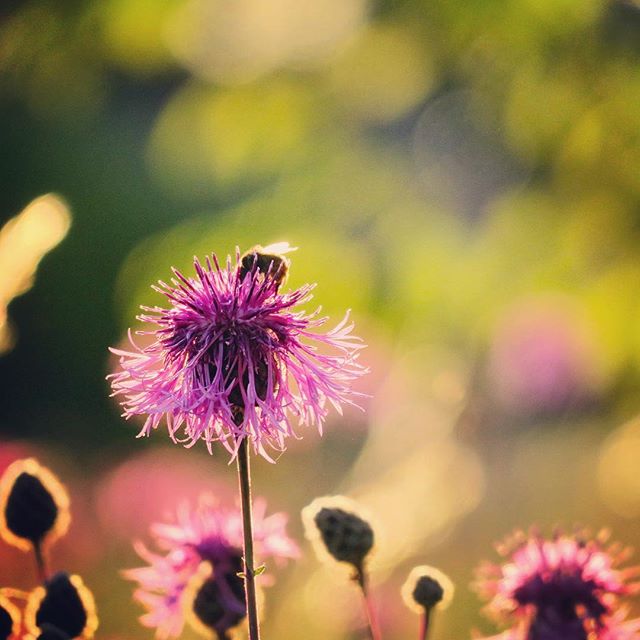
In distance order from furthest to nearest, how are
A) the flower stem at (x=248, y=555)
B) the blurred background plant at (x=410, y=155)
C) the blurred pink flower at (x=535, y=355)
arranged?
the blurred pink flower at (x=535, y=355)
the blurred background plant at (x=410, y=155)
the flower stem at (x=248, y=555)

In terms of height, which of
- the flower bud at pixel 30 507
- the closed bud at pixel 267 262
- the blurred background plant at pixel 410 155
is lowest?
the flower bud at pixel 30 507

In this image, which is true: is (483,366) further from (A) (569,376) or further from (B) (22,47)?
(B) (22,47)

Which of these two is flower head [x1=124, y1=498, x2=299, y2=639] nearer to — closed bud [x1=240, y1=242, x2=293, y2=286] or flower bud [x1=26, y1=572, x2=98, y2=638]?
flower bud [x1=26, y1=572, x2=98, y2=638]

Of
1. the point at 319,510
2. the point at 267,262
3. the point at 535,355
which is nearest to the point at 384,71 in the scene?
the point at 267,262

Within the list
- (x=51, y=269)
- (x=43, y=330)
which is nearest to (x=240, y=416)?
(x=43, y=330)

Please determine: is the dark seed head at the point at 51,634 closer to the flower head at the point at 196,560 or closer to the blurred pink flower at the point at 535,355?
the flower head at the point at 196,560

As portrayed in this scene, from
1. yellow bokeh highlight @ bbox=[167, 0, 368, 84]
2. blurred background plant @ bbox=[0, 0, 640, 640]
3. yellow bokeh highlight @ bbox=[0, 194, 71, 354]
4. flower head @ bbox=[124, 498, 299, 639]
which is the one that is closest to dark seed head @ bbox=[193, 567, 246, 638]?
flower head @ bbox=[124, 498, 299, 639]

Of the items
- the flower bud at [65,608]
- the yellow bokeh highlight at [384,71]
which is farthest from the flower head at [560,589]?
the yellow bokeh highlight at [384,71]
